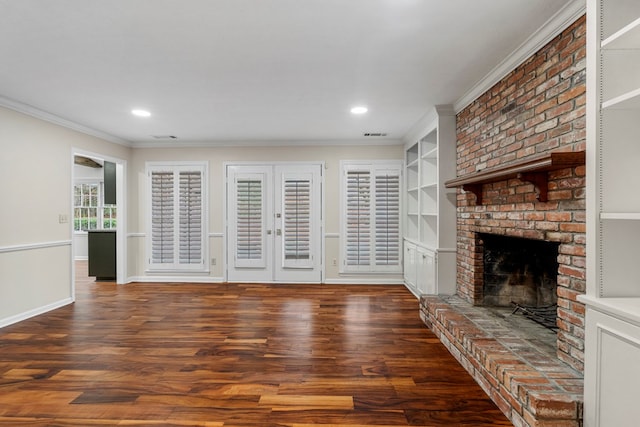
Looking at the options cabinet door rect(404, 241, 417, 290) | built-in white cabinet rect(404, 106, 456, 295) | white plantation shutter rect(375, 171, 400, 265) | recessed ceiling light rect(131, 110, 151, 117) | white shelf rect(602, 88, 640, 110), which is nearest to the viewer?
white shelf rect(602, 88, 640, 110)

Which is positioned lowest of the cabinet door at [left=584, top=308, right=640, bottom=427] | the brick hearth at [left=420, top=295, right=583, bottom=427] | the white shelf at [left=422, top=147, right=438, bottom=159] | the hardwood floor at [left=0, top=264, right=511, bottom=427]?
the hardwood floor at [left=0, top=264, right=511, bottom=427]

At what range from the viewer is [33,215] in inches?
163

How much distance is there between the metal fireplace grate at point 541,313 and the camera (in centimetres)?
288

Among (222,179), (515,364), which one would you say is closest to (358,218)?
(222,179)

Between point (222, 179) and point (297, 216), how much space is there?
146 cm

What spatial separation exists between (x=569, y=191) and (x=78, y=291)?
6.34m

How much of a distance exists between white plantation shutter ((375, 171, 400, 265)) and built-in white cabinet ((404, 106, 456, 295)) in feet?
0.56

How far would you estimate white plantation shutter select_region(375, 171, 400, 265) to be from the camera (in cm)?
588

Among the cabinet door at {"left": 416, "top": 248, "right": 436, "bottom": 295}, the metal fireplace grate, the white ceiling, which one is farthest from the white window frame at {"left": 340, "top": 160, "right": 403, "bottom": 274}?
the metal fireplace grate

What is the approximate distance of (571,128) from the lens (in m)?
2.13

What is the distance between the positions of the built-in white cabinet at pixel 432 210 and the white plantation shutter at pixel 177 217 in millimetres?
3540

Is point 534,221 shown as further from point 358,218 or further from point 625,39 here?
point 358,218

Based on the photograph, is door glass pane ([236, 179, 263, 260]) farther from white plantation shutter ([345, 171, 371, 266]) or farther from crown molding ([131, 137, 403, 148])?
white plantation shutter ([345, 171, 371, 266])

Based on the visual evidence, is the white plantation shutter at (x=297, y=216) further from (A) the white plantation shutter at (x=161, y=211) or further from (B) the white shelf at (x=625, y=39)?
(B) the white shelf at (x=625, y=39)
